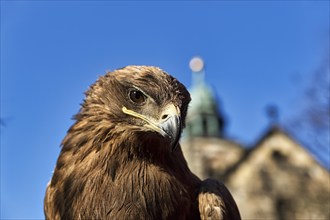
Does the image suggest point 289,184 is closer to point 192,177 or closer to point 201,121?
point 201,121

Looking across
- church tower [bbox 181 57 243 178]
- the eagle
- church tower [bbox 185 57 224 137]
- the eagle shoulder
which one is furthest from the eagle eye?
church tower [bbox 185 57 224 137]

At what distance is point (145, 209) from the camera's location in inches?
157

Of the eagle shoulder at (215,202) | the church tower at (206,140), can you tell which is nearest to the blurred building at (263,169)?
the church tower at (206,140)

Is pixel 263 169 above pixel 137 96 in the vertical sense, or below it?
below

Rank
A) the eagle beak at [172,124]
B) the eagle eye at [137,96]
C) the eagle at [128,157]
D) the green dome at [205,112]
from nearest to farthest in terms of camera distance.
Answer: the eagle beak at [172,124] < the eagle at [128,157] < the eagle eye at [137,96] < the green dome at [205,112]

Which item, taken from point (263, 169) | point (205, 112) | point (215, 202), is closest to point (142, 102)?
point (215, 202)

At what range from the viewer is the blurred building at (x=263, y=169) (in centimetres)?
2662

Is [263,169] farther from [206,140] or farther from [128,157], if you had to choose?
[128,157]

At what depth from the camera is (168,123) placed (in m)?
3.86

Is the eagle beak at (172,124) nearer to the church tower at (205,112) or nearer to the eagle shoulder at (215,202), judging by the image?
the eagle shoulder at (215,202)

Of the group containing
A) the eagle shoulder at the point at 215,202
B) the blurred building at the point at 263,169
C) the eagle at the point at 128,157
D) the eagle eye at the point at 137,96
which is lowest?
the blurred building at the point at 263,169

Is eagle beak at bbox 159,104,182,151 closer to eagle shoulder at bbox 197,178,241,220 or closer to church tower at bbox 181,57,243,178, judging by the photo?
eagle shoulder at bbox 197,178,241,220

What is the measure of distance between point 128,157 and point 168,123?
47cm

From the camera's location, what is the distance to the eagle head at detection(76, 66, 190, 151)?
398 cm
